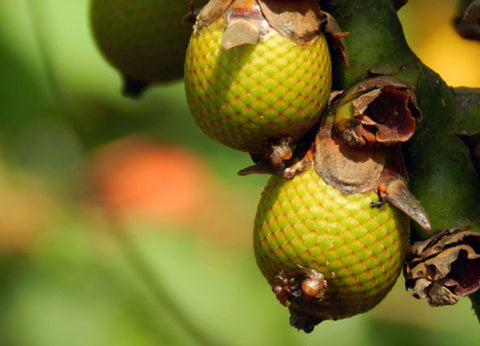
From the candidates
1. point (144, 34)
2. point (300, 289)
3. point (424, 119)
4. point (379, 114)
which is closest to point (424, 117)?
point (424, 119)

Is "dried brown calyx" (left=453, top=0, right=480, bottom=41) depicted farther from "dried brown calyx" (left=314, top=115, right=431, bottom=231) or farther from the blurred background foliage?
the blurred background foliage

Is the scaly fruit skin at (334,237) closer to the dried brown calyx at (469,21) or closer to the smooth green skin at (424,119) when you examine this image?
the smooth green skin at (424,119)

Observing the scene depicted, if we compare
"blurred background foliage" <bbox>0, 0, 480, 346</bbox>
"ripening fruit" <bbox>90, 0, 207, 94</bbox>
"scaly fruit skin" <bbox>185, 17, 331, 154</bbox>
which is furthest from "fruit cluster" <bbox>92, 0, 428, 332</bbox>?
"blurred background foliage" <bbox>0, 0, 480, 346</bbox>

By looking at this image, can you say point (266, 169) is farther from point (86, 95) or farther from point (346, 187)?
point (86, 95)

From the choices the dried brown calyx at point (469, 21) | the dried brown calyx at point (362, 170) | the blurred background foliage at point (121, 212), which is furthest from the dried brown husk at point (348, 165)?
the blurred background foliage at point (121, 212)

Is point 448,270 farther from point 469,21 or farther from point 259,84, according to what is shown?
point 469,21

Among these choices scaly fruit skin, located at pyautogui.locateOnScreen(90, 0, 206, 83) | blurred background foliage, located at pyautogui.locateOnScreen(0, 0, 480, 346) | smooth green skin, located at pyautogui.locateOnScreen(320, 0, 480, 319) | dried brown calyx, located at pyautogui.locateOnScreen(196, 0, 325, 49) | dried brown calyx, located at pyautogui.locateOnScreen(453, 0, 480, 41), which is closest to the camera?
dried brown calyx, located at pyautogui.locateOnScreen(196, 0, 325, 49)

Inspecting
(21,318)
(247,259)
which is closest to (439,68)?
(247,259)
